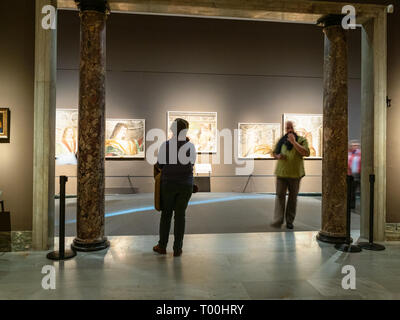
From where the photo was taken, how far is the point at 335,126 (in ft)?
16.1

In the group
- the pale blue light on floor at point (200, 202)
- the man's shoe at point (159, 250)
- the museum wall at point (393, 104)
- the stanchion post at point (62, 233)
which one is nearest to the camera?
the stanchion post at point (62, 233)

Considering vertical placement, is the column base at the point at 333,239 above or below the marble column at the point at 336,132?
below

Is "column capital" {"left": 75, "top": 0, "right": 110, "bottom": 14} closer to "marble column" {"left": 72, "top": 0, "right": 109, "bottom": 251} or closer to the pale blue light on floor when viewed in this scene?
"marble column" {"left": 72, "top": 0, "right": 109, "bottom": 251}

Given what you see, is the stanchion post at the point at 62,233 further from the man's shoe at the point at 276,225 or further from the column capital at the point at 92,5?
the man's shoe at the point at 276,225

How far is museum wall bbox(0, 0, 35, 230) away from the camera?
449 cm

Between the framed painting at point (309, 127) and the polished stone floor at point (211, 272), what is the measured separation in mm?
5179

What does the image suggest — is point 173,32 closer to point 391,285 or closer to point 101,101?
point 101,101

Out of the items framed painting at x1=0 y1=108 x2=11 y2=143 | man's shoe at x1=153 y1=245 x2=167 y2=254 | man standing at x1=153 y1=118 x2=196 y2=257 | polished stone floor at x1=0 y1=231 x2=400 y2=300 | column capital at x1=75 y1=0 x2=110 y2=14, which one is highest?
column capital at x1=75 y1=0 x2=110 y2=14

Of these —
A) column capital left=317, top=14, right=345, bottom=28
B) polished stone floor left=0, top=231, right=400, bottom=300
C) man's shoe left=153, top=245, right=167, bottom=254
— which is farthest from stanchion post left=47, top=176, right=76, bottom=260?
column capital left=317, top=14, right=345, bottom=28

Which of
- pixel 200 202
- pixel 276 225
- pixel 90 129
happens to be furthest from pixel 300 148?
pixel 90 129

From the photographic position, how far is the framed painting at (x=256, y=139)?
9.58 metres

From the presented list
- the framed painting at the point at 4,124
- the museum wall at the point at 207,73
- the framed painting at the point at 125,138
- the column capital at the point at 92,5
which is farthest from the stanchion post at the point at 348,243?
the framed painting at the point at 125,138

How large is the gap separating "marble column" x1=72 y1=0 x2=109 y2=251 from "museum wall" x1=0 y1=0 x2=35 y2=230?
2.34 ft

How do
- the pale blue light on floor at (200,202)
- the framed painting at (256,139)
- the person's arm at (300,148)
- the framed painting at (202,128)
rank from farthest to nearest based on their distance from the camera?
the framed painting at (256,139)
the framed painting at (202,128)
the pale blue light on floor at (200,202)
the person's arm at (300,148)
